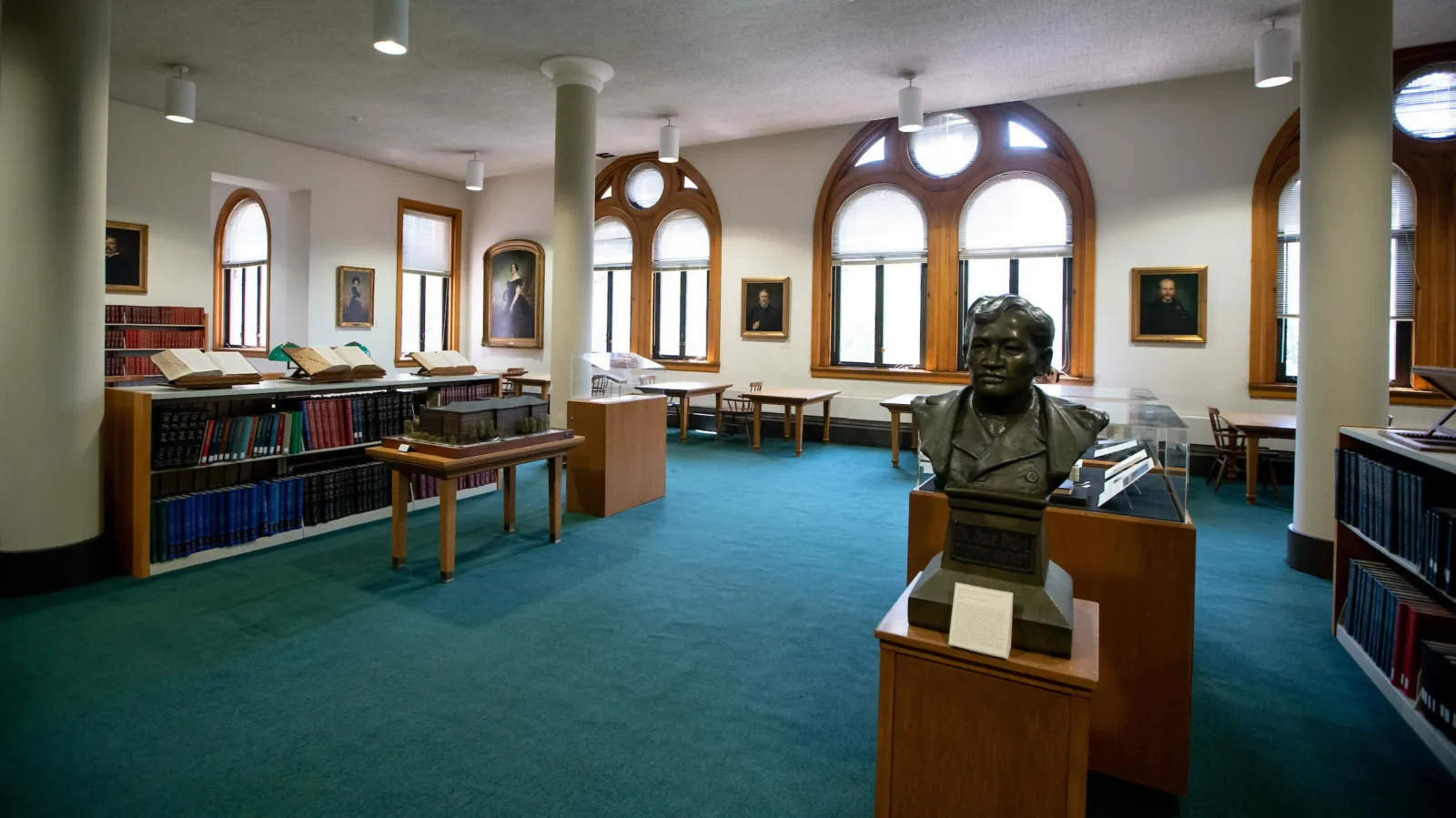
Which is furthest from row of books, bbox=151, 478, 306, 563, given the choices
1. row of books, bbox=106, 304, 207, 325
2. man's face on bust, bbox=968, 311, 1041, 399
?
row of books, bbox=106, 304, 207, 325

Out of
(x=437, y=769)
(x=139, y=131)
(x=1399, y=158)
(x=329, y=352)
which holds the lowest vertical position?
(x=437, y=769)

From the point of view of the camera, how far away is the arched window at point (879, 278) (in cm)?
957

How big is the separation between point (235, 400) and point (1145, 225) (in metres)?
9.02

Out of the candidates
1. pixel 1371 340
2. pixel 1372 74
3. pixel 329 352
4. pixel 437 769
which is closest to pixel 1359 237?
pixel 1371 340

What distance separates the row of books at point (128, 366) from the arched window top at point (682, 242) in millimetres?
6838

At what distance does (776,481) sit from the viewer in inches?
279

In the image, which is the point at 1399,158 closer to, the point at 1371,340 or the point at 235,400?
the point at 1371,340

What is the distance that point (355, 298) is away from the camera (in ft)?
38.2

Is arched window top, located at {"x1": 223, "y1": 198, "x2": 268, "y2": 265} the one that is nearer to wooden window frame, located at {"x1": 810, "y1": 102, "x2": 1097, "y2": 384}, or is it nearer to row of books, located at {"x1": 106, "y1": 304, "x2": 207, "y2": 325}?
row of books, located at {"x1": 106, "y1": 304, "x2": 207, "y2": 325}

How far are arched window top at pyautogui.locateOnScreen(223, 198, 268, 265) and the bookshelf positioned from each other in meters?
8.91

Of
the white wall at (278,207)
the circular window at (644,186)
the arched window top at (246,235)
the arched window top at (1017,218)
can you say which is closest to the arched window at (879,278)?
the arched window top at (1017,218)

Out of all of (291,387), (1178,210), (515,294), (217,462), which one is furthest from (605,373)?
(515,294)

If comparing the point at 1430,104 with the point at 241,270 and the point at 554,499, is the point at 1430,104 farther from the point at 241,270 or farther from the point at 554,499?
the point at 241,270

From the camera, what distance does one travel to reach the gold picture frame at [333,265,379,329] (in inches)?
449
